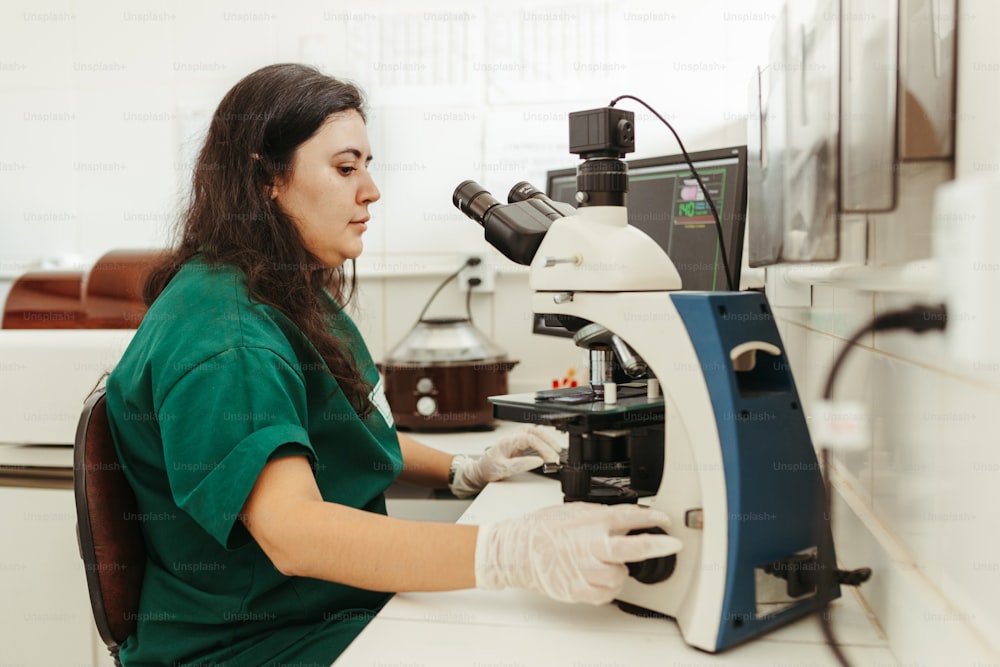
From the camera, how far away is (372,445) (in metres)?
1.19

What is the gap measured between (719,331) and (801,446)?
6.5 inches

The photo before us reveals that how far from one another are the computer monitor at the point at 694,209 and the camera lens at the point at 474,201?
42 cm

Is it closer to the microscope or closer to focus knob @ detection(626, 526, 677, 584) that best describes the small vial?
the microscope

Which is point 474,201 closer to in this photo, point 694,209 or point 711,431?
point 711,431

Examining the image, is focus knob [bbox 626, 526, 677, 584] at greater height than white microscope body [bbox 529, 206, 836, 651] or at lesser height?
lesser

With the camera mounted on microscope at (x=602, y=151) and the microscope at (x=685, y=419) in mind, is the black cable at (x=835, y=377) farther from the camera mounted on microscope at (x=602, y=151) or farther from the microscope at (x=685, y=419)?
the camera mounted on microscope at (x=602, y=151)

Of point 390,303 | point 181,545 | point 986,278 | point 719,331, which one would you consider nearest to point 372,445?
point 181,545

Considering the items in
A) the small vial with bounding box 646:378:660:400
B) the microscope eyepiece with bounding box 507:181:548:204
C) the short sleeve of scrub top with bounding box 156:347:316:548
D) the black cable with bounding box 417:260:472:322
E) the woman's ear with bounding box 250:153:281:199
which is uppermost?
the woman's ear with bounding box 250:153:281:199

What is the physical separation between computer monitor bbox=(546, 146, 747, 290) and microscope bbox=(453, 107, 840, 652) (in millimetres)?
537

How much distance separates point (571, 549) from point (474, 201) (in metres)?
0.46

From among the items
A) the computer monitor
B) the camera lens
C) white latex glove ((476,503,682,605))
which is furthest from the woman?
the computer monitor

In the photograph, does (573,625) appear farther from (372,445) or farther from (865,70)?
(865,70)

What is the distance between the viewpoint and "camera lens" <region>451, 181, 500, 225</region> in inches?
40.2

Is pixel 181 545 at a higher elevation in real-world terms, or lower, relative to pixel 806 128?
lower
